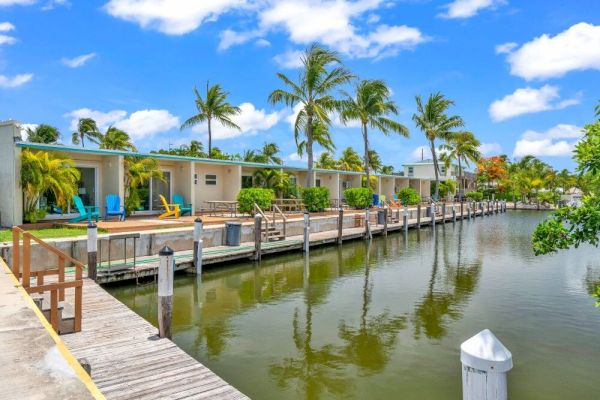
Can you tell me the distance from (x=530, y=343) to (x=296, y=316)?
14.8 feet

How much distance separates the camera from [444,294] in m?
11.8

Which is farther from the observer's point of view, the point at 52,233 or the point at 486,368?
the point at 52,233

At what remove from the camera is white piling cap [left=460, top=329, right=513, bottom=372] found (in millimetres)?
2203

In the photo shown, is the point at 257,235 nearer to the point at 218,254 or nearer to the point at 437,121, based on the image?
the point at 218,254

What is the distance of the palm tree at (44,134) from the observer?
42.9 metres

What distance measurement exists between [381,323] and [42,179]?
41.0 feet

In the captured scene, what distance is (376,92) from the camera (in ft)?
105

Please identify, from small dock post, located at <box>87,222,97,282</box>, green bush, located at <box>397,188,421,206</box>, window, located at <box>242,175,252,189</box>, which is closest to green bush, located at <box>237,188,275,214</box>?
window, located at <box>242,175,252,189</box>

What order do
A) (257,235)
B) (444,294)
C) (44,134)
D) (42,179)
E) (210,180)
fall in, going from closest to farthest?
(444,294) < (42,179) < (257,235) < (210,180) < (44,134)

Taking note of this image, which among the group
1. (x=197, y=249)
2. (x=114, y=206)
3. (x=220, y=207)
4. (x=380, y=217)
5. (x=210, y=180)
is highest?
(x=210, y=180)

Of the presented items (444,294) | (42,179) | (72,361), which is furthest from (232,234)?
(72,361)

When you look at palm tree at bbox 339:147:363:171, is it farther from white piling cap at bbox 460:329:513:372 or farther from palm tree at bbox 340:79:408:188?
white piling cap at bbox 460:329:513:372

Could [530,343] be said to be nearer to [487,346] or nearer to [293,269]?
[487,346]

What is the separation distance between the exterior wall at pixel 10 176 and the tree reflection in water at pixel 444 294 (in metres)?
13.4
